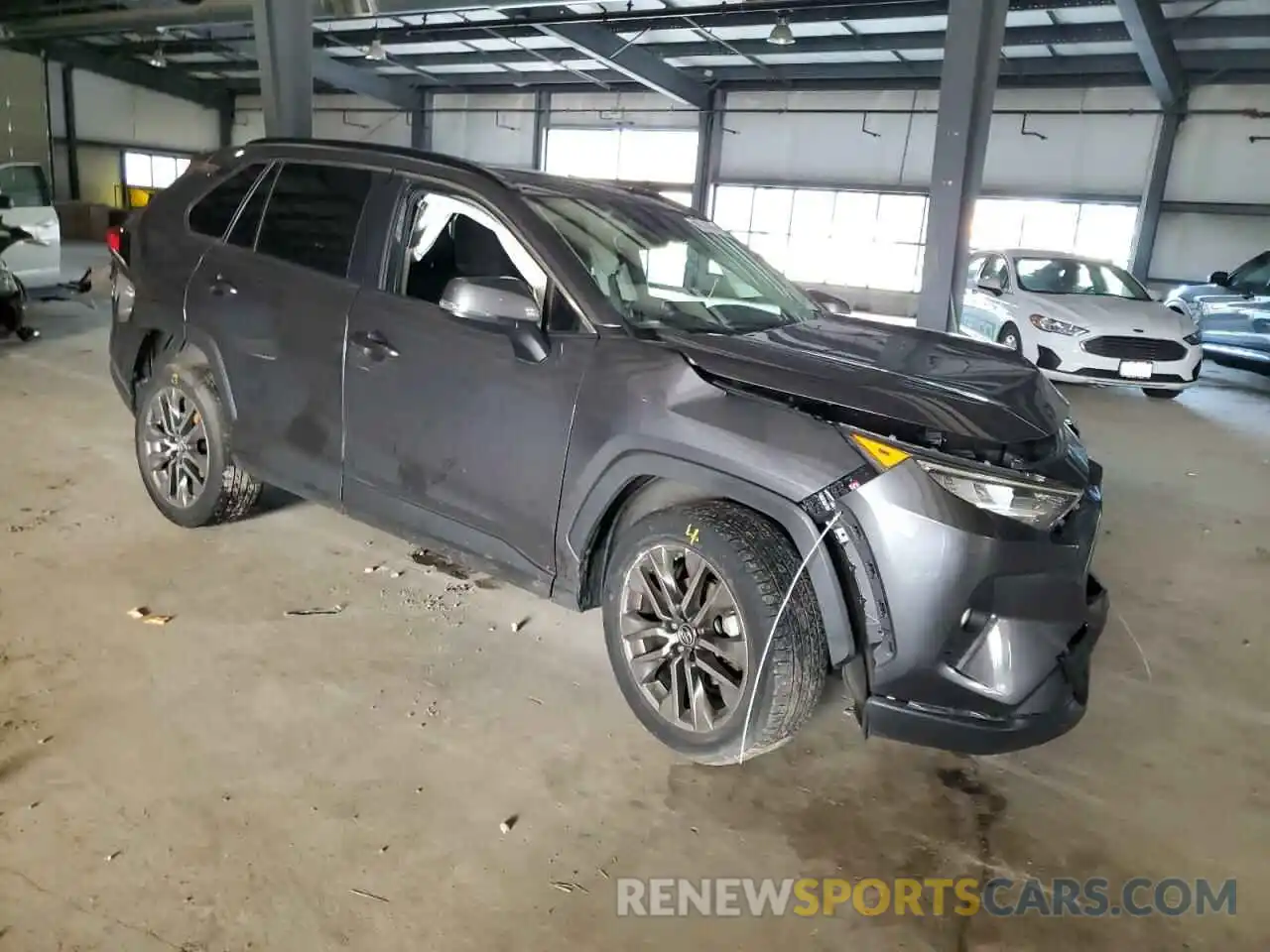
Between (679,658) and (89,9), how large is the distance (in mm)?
21059

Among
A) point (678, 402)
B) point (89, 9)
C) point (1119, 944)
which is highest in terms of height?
point (89, 9)

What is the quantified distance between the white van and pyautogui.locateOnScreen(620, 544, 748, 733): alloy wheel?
943 centimetres

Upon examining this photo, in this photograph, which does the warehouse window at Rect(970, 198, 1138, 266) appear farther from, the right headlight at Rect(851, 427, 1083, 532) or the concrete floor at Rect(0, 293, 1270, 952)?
the right headlight at Rect(851, 427, 1083, 532)

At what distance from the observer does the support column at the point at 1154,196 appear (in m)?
15.5

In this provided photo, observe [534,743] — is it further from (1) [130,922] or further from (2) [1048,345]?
(2) [1048,345]

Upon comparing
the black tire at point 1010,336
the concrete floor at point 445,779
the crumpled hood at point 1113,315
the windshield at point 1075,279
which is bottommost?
the concrete floor at point 445,779

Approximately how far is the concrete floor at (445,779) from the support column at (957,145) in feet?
11.6

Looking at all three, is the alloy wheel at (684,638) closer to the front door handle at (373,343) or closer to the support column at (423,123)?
the front door handle at (373,343)

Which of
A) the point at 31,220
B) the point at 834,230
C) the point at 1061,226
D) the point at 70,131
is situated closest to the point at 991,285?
the point at 1061,226

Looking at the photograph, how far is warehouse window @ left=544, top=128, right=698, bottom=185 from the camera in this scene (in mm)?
21000

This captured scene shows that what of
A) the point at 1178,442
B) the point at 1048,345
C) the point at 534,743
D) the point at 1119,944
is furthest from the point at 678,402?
the point at 1048,345

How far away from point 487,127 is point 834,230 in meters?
9.93

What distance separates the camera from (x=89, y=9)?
17.7 m

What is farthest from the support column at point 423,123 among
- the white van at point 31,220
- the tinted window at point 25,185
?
the white van at point 31,220
